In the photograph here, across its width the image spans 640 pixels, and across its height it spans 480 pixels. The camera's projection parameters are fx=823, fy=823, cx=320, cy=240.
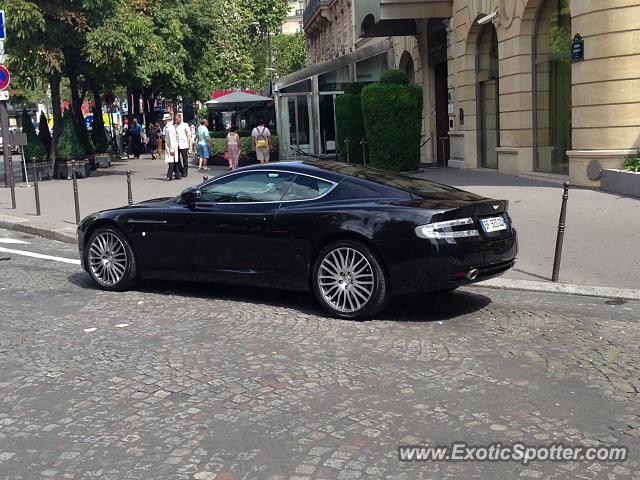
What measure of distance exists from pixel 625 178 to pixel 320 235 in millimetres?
9314

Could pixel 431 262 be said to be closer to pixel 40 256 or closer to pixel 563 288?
pixel 563 288

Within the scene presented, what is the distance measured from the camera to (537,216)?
1310cm

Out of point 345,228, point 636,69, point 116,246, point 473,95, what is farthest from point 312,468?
point 473,95

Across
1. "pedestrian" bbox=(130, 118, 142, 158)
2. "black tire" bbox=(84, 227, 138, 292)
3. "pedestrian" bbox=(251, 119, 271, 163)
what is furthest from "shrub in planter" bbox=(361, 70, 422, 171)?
"pedestrian" bbox=(130, 118, 142, 158)

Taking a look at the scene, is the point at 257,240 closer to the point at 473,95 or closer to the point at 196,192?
the point at 196,192

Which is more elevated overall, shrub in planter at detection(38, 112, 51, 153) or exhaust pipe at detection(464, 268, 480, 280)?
shrub in planter at detection(38, 112, 51, 153)

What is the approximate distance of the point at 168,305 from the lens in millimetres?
8195

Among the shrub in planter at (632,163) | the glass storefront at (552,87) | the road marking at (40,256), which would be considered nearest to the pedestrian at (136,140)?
the glass storefront at (552,87)

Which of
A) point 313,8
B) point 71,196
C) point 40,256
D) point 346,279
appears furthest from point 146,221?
point 313,8

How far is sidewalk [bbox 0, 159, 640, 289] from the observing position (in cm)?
931

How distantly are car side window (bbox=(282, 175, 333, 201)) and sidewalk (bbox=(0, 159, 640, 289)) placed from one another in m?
2.63

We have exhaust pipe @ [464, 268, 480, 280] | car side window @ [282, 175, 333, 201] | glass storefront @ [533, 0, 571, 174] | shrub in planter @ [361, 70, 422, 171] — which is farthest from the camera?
shrub in planter @ [361, 70, 422, 171]

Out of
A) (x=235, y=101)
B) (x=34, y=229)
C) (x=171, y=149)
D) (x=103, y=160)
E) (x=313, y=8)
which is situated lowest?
(x=34, y=229)

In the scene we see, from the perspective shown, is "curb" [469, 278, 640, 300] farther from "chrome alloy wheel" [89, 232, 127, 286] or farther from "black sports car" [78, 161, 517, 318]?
"chrome alloy wheel" [89, 232, 127, 286]
